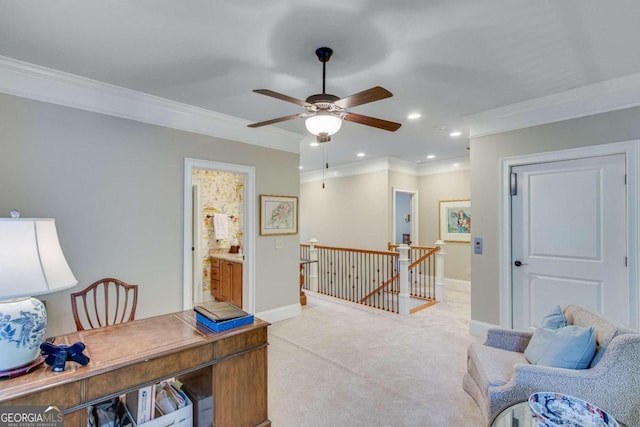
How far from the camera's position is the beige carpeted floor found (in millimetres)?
2217

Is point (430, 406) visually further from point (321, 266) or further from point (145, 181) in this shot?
point (321, 266)

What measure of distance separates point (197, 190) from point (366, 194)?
3325 mm

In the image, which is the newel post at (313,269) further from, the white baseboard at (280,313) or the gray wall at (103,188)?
the gray wall at (103,188)

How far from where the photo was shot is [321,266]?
671 cm

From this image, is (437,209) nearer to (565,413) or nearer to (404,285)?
(404,285)

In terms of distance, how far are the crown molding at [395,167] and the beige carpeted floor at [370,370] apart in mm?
2973

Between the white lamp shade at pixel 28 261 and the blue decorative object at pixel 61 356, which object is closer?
the white lamp shade at pixel 28 261

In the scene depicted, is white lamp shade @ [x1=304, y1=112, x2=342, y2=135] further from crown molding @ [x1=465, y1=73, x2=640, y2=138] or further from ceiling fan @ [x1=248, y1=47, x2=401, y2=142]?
crown molding @ [x1=465, y1=73, x2=640, y2=138]

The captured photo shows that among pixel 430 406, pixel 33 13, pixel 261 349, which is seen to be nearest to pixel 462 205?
pixel 430 406

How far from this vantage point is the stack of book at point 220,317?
5.78 ft

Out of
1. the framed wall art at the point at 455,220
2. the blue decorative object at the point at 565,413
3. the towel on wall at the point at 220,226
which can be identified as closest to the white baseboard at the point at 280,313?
the towel on wall at the point at 220,226

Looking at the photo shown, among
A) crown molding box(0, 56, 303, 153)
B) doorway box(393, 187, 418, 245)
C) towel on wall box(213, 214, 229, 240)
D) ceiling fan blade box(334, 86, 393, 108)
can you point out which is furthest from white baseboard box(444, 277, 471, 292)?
ceiling fan blade box(334, 86, 393, 108)

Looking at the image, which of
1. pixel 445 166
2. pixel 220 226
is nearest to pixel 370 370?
pixel 220 226

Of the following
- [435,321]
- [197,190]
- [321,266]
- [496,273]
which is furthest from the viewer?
[321,266]
